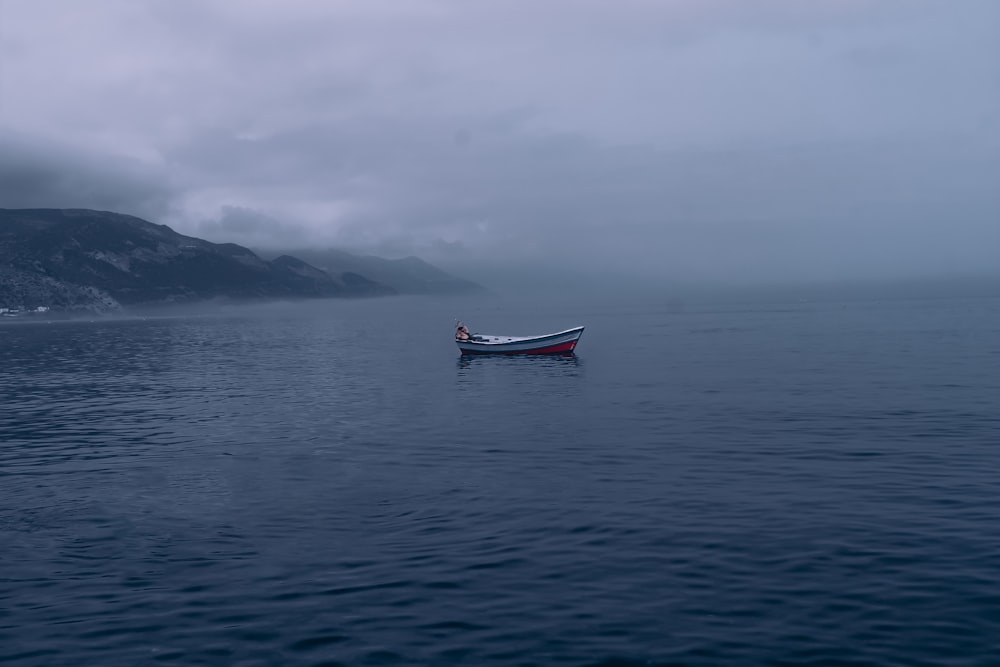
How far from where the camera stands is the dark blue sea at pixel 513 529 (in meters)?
18.0

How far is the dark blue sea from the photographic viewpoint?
59.0ft

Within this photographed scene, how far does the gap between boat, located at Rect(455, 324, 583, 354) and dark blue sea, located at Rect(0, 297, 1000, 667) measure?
3352 centimetres

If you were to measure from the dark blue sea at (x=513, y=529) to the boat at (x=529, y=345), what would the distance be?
33.5 metres

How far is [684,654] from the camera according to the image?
1700 cm

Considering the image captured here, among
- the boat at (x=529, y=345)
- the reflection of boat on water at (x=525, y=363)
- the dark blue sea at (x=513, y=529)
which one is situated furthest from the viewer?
the boat at (x=529, y=345)

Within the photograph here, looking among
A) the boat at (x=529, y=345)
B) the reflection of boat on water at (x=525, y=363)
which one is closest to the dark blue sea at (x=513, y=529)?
the reflection of boat on water at (x=525, y=363)

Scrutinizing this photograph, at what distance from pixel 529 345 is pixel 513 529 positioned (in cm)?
6913

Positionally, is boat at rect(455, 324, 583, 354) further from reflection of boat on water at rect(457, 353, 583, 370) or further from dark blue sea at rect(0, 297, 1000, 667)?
dark blue sea at rect(0, 297, 1000, 667)

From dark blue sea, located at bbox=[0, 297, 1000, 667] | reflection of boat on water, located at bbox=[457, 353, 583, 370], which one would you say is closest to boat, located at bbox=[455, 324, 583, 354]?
reflection of boat on water, located at bbox=[457, 353, 583, 370]

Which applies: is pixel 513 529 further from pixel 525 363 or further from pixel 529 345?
pixel 529 345

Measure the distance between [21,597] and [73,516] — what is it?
815 cm

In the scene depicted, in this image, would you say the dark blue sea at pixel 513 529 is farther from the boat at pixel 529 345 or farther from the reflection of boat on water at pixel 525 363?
the boat at pixel 529 345

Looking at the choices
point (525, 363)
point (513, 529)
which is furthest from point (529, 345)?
point (513, 529)

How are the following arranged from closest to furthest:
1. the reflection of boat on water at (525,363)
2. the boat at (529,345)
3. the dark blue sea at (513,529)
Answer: the dark blue sea at (513,529) < the reflection of boat on water at (525,363) < the boat at (529,345)
